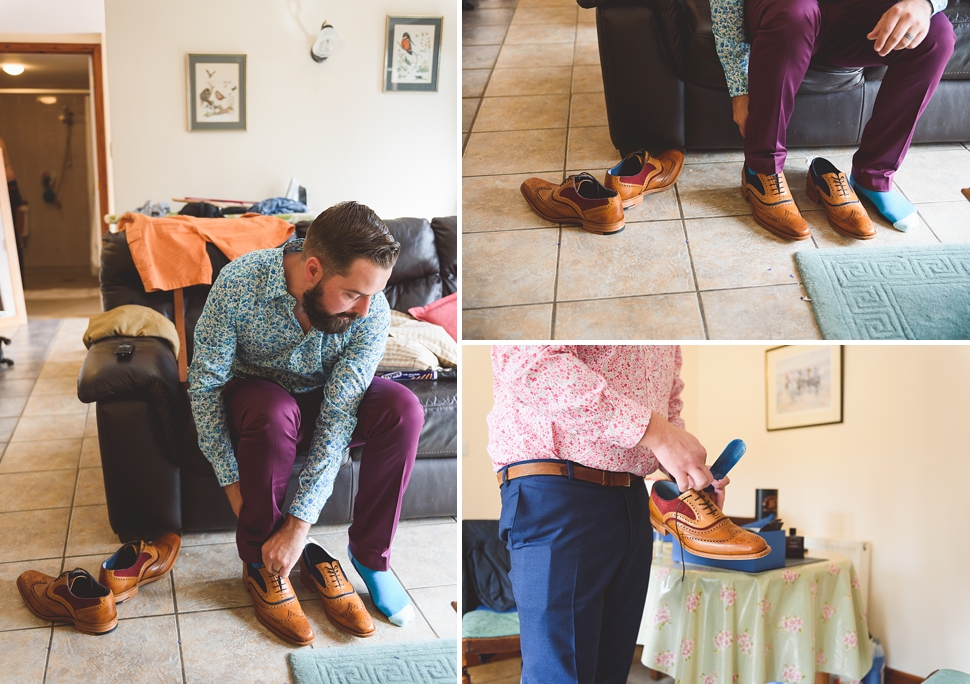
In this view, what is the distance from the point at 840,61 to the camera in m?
2.08

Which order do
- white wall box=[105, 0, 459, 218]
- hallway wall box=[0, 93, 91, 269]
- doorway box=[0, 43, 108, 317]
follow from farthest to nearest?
hallway wall box=[0, 93, 91, 269]
doorway box=[0, 43, 108, 317]
white wall box=[105, 0, 459, 218]

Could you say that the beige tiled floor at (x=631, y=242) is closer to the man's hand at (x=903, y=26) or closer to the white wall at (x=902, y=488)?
the man's hand at (x=903, y=26)

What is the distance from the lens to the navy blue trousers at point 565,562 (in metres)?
1.17

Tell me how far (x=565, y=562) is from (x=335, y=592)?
3.03 feet

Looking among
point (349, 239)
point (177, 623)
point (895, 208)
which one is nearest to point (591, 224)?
point (349, 239)

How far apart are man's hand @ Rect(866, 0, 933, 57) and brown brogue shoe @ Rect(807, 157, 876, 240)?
32 centimetres

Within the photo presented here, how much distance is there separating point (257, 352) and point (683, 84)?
1.45m

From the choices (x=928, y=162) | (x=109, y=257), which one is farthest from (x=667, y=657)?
(x=109, y=257)

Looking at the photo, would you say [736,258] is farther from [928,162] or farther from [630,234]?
[928,162]

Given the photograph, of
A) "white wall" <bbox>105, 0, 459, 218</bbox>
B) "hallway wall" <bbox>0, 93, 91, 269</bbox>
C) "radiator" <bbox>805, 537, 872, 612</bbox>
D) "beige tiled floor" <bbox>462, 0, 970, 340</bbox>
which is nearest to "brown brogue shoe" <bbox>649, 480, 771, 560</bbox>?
"beige tiled floor" <bbox>462, 0, 970, 340</bbox>

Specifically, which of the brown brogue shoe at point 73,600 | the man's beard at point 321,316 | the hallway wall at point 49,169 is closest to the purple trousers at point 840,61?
the man's beard at point 321,316

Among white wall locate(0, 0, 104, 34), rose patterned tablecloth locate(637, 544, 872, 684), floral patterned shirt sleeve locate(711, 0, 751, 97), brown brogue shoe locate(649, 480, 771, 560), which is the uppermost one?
white wall locate(0, 0, 104, 34)

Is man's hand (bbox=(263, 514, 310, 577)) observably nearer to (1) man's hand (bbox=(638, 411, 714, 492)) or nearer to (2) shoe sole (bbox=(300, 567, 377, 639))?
(2) shoe sole (bbox=(300, 567, 377, 639))

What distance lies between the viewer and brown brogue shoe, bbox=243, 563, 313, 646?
5.86 ft
